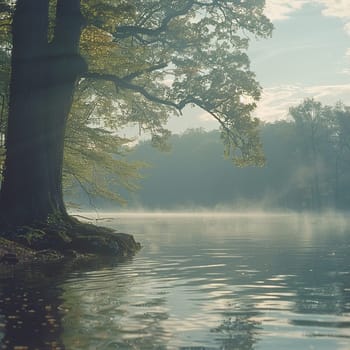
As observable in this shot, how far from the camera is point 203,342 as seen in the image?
20.7 feet

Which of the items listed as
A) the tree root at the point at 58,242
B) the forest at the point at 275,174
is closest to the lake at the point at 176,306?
the tree root at the point at 58,242

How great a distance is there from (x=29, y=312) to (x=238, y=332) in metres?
2.85

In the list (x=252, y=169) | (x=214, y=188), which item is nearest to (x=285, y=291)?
(x=252, y=169)

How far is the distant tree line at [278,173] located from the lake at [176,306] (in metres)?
70.3

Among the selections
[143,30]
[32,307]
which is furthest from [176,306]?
[143,30]

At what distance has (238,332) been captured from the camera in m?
6.83

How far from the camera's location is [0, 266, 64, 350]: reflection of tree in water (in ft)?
20.8

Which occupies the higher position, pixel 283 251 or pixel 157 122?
pixel 157 122

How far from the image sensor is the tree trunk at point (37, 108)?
18.4m

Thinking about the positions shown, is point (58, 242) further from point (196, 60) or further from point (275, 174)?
point (275, 174)

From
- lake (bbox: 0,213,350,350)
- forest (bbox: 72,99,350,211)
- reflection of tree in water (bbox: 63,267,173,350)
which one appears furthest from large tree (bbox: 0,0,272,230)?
forest (bbox: 72,99,350,211)

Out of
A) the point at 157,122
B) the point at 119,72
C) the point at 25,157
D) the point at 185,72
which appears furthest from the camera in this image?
the point at 157,122

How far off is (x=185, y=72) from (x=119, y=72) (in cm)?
392

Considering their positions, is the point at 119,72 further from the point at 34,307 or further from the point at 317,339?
the point at 317,339
